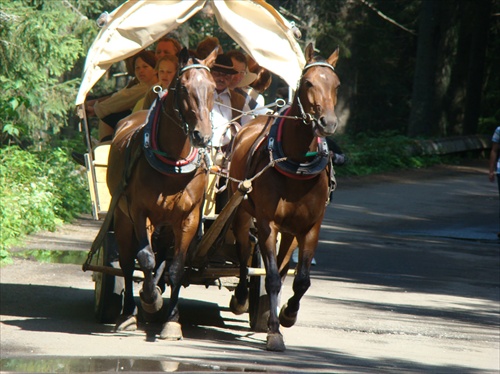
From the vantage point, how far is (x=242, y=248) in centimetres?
1015

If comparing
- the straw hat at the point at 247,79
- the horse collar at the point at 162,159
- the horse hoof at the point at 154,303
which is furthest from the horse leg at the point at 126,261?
the straw hat at the point at 247,79

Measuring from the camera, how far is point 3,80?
51.6 feet

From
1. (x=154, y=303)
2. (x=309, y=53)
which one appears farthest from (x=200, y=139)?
(x=154, y=303)

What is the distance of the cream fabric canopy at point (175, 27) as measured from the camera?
1007 cm

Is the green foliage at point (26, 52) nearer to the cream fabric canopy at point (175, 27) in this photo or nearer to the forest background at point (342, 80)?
the forest background at point (342, 80)

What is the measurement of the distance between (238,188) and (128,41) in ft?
6.70

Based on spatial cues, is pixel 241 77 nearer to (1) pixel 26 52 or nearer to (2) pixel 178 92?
(2) pixel 178 92

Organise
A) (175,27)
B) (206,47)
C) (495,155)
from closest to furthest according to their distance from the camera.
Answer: (175,27) → (206,47) → (495,155)

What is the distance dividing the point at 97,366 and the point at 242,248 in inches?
103

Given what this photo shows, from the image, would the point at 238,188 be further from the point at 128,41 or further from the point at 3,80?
the point at 3,80

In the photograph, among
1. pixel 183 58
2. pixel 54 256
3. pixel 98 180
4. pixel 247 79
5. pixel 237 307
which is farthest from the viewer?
pixel 54 256

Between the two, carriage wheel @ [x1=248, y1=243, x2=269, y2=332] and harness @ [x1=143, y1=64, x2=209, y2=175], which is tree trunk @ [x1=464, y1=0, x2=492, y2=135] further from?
harness @ [x1=143, y1=64, x2=209, y2=175]

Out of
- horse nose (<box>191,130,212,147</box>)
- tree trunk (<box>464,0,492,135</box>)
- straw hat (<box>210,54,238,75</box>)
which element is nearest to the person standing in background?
straw hat (<box>210,54,238,75</box>)

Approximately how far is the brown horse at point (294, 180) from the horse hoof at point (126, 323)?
1364mm
